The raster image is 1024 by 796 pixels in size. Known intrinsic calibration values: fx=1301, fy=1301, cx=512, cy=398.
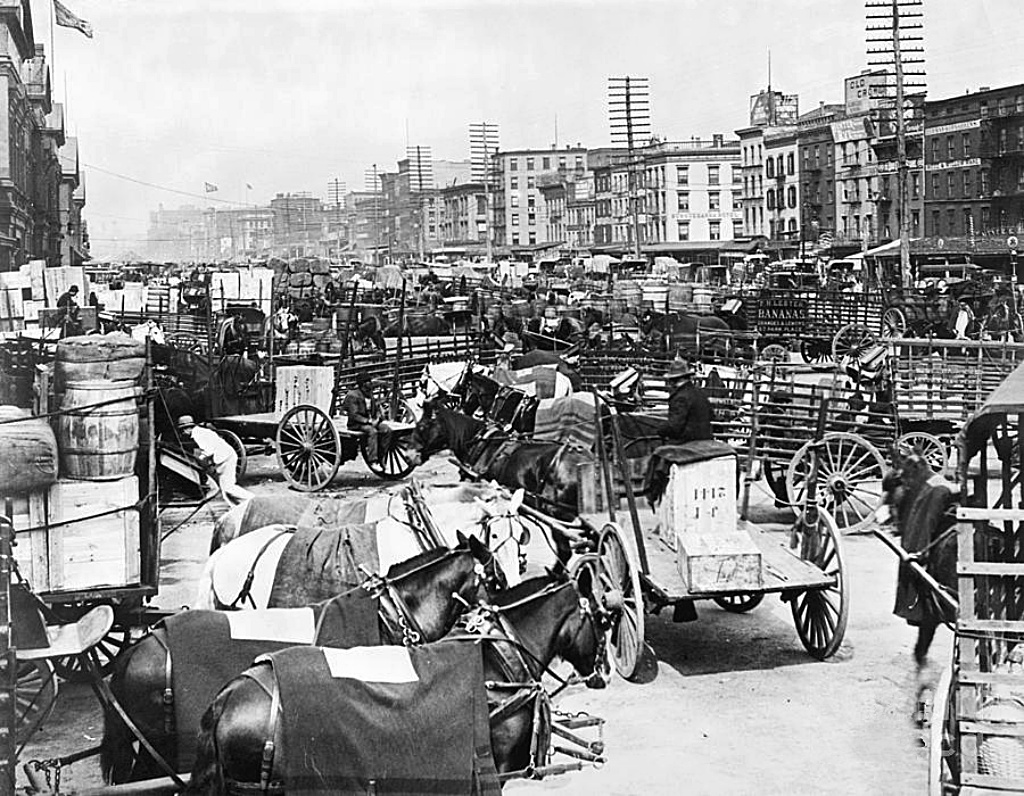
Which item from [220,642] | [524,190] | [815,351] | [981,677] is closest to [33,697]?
[220,642]

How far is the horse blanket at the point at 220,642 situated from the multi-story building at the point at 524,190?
128 m

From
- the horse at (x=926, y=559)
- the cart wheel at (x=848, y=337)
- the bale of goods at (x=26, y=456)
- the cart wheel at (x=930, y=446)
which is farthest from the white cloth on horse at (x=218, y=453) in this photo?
the cart wheel at (x=848, y=337)

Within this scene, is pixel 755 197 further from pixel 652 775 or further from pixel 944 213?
pixel 652 775

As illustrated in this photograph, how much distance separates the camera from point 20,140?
163ft

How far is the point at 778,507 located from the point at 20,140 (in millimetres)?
41094

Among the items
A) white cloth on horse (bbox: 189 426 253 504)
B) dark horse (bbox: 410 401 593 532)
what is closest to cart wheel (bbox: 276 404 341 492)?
dark horse (bbox: 410 401 593 532)

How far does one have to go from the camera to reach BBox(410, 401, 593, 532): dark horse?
47.4 ft

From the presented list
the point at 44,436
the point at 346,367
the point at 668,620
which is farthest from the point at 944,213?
the point at 44,436

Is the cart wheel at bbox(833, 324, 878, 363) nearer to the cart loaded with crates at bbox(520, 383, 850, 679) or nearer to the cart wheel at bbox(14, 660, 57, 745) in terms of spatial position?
the cart loaded with crates at bbox(520, 383, 850, 679)

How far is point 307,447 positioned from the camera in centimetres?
1888

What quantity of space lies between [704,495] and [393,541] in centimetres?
305

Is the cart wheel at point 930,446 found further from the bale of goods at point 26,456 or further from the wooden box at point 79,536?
the bale of goods at point 26,456

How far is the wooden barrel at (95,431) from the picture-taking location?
8883 mm

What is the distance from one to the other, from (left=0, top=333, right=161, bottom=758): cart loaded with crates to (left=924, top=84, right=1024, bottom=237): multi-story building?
65325 millimetres
